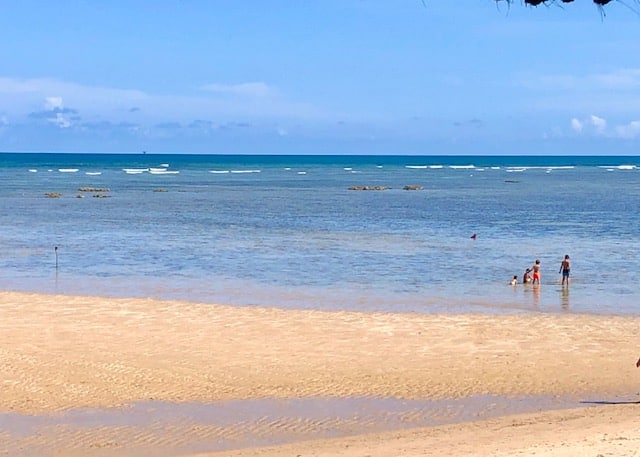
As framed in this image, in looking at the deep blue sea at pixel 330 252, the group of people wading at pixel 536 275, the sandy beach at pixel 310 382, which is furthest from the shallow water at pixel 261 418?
the group of people wading at pixel 536 275

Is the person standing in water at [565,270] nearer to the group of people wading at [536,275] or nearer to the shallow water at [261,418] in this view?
the group of people wading at [536,275]

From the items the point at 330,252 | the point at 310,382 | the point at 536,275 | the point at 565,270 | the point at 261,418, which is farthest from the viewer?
the point at 330,252

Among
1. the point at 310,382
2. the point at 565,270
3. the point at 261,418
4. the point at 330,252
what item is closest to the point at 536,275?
the point at 565,270

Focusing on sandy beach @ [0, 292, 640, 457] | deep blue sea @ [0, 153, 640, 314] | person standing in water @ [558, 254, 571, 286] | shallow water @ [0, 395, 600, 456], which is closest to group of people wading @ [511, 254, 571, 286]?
person standing in water @ [558, 254, 571, 286]

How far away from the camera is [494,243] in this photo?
38.7 meters

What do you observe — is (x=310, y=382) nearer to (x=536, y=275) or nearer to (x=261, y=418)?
(x=261, y=418)

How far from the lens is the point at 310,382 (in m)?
14.9

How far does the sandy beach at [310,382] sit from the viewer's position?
11695mm

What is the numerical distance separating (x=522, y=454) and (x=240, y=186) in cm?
8502

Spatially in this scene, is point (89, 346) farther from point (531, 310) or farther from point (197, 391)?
point (531, 310)

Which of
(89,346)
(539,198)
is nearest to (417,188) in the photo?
(539,198)

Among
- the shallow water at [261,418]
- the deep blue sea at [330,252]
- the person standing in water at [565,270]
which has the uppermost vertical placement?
the person standing in water at [565,270]

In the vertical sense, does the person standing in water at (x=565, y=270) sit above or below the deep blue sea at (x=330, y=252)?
above

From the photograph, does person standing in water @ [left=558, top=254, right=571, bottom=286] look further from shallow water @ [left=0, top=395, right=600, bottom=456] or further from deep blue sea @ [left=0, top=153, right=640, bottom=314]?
shallow water @ [left=0, top=395, right=600, bottom=456]
